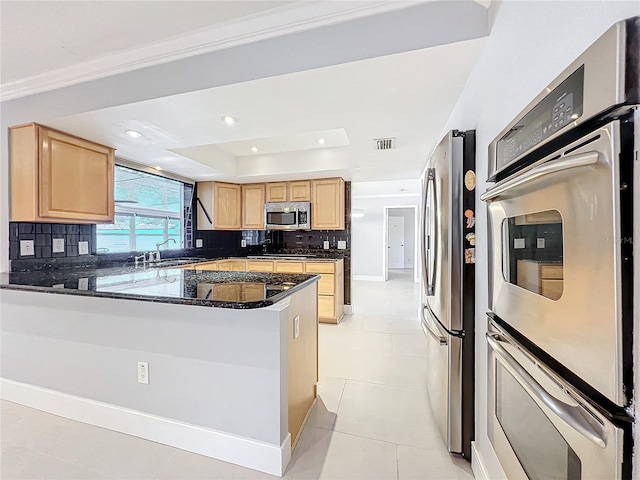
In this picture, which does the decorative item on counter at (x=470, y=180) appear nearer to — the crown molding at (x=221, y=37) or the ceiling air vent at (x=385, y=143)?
the crown molding at (x=221, y=37)

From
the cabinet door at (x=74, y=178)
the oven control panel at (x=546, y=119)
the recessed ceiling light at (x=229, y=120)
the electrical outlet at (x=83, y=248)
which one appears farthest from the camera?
the electrical outlet at (x=83, y=248)

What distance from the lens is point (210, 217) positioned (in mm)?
4457

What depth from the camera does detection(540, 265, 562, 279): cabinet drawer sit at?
70 centimetres

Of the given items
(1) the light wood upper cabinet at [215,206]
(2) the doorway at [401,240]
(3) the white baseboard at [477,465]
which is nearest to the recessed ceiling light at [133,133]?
(1) the light wood upper cabinet at [215,206]

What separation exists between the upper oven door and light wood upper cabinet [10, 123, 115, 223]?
123 inches

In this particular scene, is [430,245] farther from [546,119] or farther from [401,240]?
[401,240]

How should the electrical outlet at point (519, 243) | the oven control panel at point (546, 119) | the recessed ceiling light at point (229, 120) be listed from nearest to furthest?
the oven control panel at point (546, 119) → the electrical outlet at point (519, 243) → the recessed ceiling light at point (229, 120)

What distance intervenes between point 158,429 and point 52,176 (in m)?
2.13

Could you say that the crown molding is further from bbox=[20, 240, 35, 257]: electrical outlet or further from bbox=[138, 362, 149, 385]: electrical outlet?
bbox=[138, 362, 149, 385]: electrical outlet

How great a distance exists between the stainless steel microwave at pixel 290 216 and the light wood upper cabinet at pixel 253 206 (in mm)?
233

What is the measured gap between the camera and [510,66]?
1.12 metres

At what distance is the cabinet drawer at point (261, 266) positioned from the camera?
4383 mm

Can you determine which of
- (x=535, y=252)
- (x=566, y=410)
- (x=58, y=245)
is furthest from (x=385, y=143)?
(x=58, y=245)

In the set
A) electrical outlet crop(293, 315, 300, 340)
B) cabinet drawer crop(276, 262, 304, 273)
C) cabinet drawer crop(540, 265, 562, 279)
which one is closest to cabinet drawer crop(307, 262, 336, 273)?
cabinet drawer crop(276, 262, 304, 273)
